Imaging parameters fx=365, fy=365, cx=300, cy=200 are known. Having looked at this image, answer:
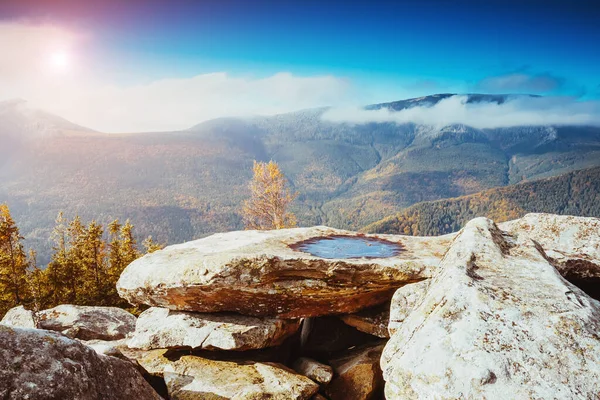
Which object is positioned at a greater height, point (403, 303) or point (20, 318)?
point (403, 303)

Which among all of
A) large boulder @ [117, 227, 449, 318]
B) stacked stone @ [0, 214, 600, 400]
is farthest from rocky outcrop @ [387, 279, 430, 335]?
large boulder @ [117, 227, 449, 318]

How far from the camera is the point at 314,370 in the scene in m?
12.4

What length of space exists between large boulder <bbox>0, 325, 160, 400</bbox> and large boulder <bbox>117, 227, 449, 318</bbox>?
4.98 meters

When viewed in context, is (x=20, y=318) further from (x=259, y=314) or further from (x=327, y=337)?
(x=327, y=337)

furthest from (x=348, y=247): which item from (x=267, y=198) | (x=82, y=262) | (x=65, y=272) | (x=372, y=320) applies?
(x=82, y=262)

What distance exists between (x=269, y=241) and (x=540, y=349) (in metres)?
10.2

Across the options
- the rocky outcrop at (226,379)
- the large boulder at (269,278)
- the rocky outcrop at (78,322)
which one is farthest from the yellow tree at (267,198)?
the rocky outcrop at (226,379)

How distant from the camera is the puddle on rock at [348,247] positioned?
13.2m

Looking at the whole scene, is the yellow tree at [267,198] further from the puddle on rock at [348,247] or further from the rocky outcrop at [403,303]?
the rocky outcrop at [403,303]

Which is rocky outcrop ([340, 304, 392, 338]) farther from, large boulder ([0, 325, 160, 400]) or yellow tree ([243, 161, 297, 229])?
yellow tree ([243, 161, 297, 229])

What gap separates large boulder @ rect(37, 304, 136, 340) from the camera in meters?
16.2

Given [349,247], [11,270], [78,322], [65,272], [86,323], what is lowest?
[65,272]

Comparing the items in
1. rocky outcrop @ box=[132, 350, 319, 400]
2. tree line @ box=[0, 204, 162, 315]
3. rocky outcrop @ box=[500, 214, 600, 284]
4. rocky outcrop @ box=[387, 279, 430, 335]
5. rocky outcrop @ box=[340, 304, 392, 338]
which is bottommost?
tree line @ box=[0, 204, 162, 315]

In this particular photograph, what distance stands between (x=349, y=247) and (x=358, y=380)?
4.76 meters
